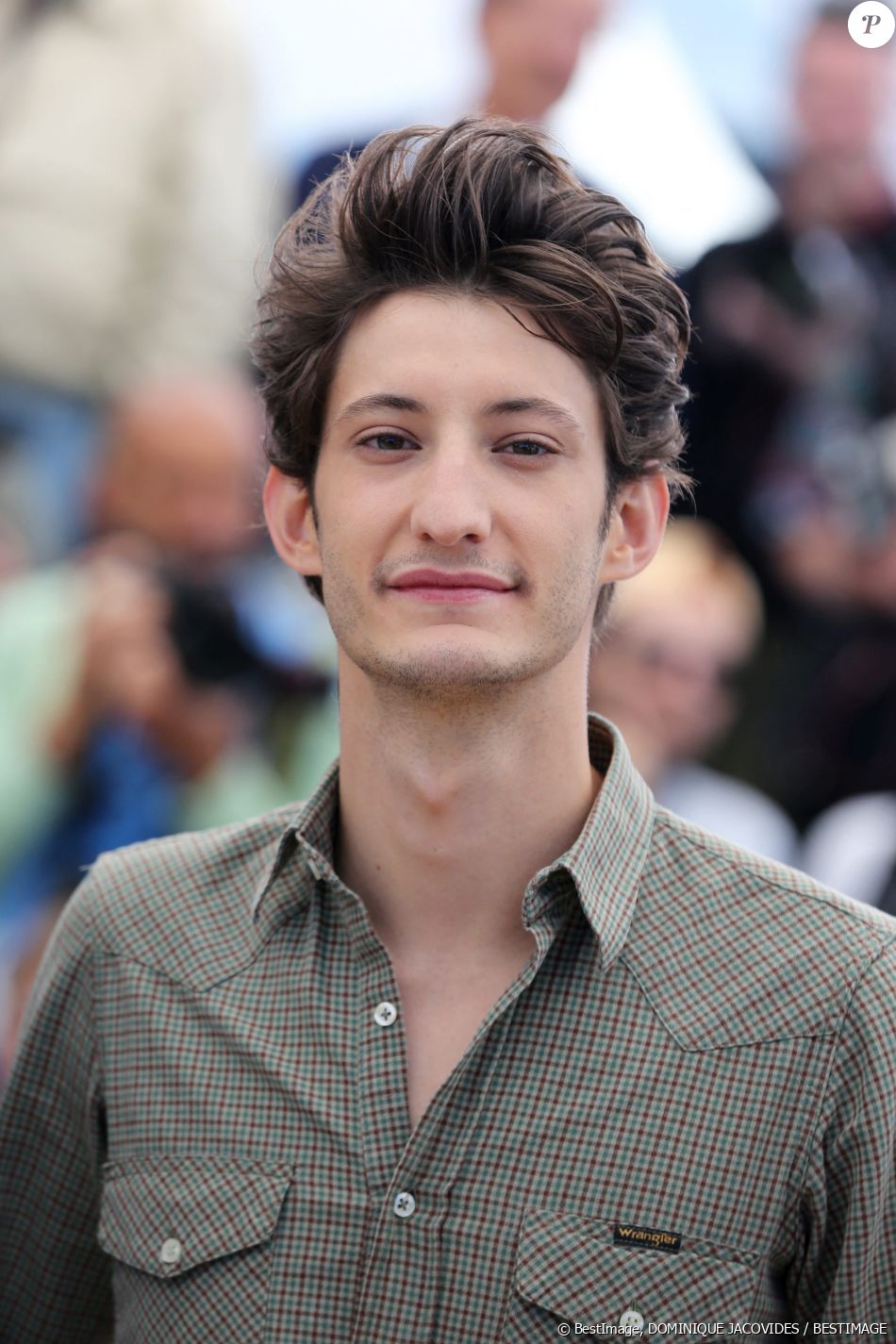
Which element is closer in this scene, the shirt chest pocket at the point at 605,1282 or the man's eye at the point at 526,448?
the shirt chest pocket at the point at 605,1282

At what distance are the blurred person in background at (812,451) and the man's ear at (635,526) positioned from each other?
80.8 inches

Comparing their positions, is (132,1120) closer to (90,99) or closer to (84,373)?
(84,373)

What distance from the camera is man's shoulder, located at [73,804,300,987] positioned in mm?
2041

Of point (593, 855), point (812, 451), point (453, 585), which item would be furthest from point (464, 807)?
point (812, 451)

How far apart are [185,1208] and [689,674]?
2449 millimetres

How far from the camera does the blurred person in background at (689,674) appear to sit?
404 centimetres

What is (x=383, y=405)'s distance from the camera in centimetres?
194

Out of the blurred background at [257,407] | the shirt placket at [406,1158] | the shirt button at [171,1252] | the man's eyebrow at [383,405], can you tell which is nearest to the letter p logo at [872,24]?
the blurred background at [257,407]

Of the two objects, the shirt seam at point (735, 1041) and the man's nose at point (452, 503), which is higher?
the man's nose at point (452, 503)

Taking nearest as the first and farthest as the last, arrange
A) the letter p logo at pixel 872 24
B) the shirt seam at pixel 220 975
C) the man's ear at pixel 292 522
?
the shirt seam at pixel 220 975, the man's ear at pixel 292 522, the letter p logo at pixel 872 24

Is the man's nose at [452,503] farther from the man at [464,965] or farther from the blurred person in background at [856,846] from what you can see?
the blurred person in background at [856,846]

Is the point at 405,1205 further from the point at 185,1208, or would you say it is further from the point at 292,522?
the point at 292,522

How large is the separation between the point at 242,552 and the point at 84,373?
61 centimetres

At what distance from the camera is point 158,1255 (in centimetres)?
192
